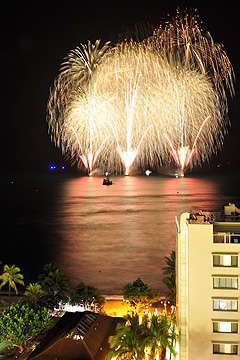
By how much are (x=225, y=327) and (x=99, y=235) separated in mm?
80912

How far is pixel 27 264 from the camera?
85125mm

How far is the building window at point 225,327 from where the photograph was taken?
2750 centimetres

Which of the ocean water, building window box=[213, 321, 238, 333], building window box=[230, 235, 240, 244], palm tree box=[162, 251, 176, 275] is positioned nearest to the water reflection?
the ocean water

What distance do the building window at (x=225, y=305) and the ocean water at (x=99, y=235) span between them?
34686mm

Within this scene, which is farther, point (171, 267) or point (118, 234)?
point (118, 234)

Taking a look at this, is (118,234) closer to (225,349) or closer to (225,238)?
(225,349)

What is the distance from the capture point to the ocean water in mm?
76312

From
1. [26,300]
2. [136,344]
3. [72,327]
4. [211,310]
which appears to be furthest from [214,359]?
[26,300]

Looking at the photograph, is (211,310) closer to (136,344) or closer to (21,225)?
(136,344)

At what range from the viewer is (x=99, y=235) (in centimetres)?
10762

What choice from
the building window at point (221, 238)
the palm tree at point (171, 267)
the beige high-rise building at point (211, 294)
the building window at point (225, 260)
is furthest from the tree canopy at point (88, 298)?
the building window at point (221, 238)

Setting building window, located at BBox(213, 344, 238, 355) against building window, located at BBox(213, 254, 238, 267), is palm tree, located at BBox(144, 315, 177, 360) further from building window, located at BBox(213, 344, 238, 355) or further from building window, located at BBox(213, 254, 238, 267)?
building window, located at BBox(213, 254, 238, 267)

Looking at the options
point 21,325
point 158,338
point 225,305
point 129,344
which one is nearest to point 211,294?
point 225,305

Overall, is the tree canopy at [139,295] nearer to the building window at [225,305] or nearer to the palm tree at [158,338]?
the palm tree at [158,338]
